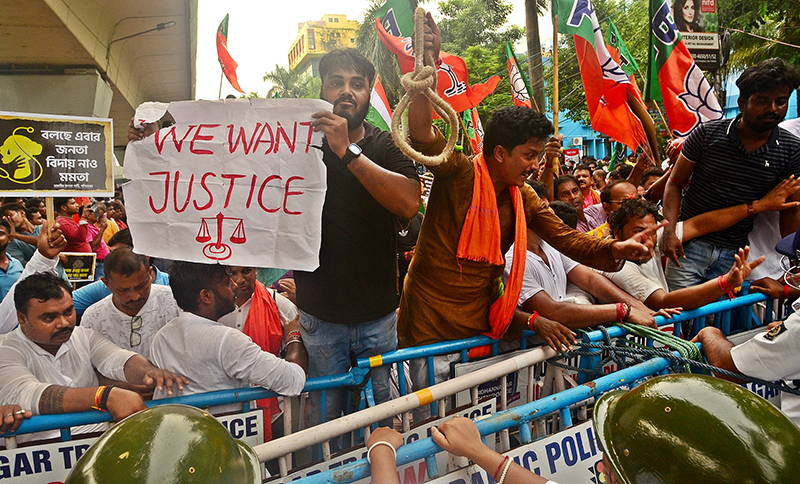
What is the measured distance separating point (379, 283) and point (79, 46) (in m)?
7.49

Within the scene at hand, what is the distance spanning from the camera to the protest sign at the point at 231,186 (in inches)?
90.2

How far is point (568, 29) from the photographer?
225 inches

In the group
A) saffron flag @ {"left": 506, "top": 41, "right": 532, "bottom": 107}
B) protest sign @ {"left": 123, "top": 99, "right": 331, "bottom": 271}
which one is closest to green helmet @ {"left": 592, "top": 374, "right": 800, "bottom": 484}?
protest sign @ {"left": 123, "top": 99, "right": 331, "bottom": 271}

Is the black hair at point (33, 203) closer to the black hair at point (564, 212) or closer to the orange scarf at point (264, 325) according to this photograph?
the orange scarf at point (264, 325)

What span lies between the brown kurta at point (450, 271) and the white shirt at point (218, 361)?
757 mm

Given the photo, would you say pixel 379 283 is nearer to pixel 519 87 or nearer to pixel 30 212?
pixel 519 87

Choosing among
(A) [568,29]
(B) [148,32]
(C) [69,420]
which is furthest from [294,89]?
(C) [69,420]

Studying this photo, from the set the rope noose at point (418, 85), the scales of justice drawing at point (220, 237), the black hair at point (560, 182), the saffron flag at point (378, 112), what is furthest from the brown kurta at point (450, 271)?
the black hair at point (560, 182)

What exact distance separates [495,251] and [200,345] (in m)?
1.40

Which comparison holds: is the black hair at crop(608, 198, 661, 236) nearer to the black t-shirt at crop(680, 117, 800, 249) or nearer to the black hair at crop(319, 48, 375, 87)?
the black t-shirt at crop(680, 117, 800, 249)

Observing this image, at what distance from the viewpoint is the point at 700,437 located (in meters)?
1.17

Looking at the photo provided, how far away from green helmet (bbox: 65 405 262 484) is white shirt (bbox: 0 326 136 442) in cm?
105

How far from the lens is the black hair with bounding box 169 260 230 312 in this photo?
92.9 inches

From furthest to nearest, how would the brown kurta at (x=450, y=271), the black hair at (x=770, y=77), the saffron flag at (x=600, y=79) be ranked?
the saffron flag at (x=600, y=79) → the black hair at (x=770, y=77) → the brown kurta at (x=450, y=271)
